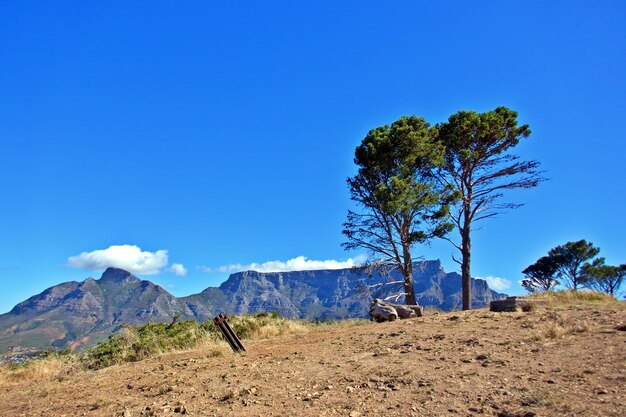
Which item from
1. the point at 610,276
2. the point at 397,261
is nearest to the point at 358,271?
the point at 397,261

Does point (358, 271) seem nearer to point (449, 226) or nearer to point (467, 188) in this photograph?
point (449, 226)

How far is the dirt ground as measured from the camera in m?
5.17

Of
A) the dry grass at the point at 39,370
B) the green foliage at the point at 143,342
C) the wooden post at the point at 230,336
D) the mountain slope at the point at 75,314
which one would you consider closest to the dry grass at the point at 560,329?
the wooden post at the point at 230,336

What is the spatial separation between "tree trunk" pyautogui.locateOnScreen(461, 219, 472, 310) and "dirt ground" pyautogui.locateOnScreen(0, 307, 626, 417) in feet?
33.4

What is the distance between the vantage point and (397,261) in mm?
20969

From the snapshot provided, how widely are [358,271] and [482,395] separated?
16.4m

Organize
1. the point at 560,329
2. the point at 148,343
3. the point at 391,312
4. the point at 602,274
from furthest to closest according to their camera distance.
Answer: the point at 602,274
the point at 391,312
the point at 148,343
the point at 560,329

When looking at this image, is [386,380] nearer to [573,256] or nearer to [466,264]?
[466,264]

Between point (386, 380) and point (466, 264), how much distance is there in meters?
15.6

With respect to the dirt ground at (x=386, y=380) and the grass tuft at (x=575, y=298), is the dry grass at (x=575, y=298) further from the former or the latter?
the dirt ground at (x=386, y=380)

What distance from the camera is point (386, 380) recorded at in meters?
6.27

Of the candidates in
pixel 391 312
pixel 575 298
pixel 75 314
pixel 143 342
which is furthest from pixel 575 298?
pixel 75 314

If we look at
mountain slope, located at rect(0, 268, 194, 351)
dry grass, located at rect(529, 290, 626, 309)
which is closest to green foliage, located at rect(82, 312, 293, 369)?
dry grass, located at rect(529, 290, 626, 309)

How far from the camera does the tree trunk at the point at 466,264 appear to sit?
66.8 ft
